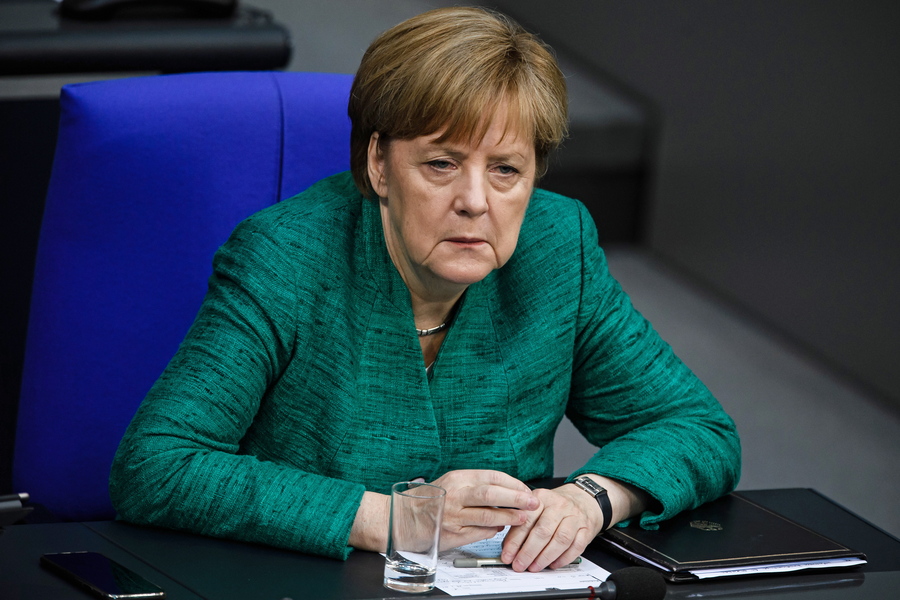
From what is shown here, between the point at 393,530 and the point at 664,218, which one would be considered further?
the point at 664,218

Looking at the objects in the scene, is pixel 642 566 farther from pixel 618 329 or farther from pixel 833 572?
pixel 618 329

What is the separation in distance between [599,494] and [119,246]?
0.90 m

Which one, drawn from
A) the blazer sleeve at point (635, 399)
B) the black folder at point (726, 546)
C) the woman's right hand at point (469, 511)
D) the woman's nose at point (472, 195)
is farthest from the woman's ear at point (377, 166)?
the black folder at point (726, 546)

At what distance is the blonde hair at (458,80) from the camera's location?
1420 mm

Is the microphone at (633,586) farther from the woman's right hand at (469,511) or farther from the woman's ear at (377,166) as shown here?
the woman's ear at (377,166)

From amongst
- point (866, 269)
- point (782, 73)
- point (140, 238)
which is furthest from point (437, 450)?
point (782, 73)

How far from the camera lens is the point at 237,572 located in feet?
3.82

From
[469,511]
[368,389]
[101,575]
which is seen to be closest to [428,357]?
[368,389]

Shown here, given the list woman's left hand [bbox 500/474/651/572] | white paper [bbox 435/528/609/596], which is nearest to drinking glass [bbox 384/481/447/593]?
white paper [bbox 435/528/609/596]

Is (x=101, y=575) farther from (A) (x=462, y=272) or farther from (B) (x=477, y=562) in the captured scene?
(A) (x=462, y=272)

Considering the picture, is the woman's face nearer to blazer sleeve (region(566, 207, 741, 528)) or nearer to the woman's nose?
the woman's nose

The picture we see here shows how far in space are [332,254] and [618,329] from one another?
17.9 inches

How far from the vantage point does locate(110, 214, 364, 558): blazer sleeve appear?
1.26m

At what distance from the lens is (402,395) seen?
153cm
